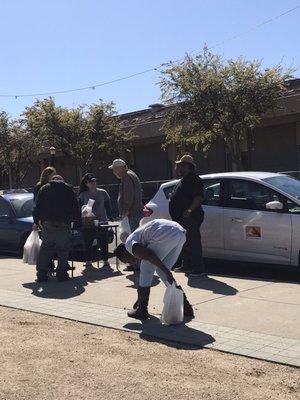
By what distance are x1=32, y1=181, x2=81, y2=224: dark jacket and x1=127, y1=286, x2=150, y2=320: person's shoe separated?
279 centimetres

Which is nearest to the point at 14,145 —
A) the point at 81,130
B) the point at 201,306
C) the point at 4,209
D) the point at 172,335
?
the point at 81,130

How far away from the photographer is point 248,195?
9250 millimetres

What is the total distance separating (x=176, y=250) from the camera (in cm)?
647

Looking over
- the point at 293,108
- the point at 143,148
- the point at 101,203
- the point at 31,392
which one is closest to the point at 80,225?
the point at 101,203

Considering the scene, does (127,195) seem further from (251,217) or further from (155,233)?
(155,233)

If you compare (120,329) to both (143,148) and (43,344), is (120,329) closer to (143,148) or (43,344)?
(43,344)

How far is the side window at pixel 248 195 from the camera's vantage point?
8.99m

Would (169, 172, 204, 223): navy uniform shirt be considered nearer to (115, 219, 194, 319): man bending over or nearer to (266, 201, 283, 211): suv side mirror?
(266, 201, 283, 211): suv side mirror

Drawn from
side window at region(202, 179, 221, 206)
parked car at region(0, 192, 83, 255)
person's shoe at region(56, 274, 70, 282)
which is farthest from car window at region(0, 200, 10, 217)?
side window at region(202, 179, 221, 206)

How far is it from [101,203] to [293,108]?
13347mm

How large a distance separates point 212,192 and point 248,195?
0.69 metres

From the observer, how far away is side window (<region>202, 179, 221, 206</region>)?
959cm

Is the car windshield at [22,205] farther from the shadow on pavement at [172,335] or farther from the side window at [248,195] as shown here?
the shadow on pavement at [172,335]

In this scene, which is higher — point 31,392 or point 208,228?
point 208,228
